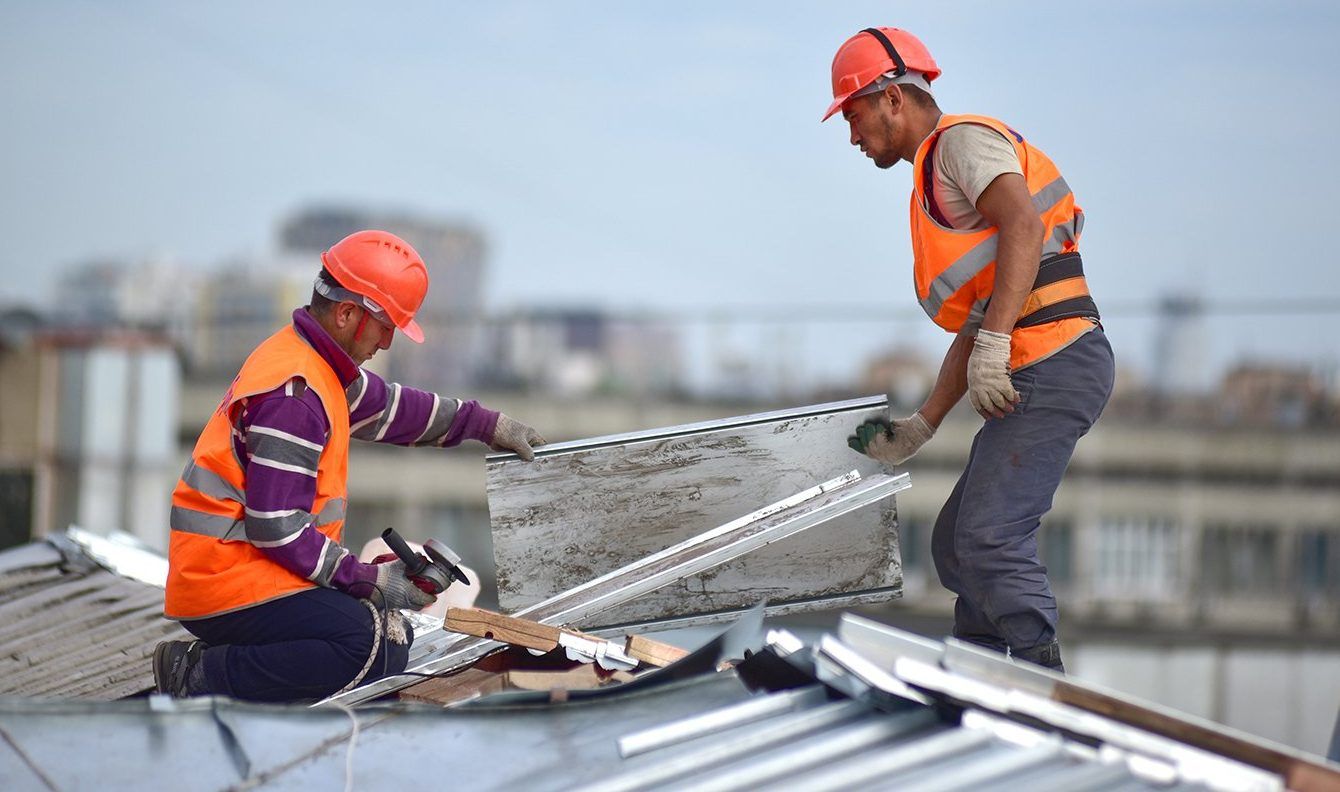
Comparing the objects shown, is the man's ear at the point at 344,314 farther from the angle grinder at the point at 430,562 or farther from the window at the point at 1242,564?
the window at the point at 1242,564

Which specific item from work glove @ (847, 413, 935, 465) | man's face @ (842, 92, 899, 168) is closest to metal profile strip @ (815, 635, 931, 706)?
work glove @ (847, 413, 935, 465)

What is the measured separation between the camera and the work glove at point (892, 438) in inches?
188

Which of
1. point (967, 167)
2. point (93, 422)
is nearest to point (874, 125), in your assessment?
point (967, 167)

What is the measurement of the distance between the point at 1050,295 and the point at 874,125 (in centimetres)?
72

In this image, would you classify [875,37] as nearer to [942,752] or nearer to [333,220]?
[942,752]

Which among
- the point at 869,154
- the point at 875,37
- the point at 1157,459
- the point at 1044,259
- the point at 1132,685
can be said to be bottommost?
the point at 1132,685

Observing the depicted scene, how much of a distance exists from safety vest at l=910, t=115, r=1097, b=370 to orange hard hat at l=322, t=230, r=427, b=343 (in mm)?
1470

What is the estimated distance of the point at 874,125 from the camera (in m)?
4.56

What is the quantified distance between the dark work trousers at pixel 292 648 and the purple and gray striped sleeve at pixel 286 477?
0.33ft

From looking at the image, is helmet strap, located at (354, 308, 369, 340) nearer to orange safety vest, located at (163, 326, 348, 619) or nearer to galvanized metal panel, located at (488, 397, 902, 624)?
orange safety vest, located at (163, 326, 348, 619)

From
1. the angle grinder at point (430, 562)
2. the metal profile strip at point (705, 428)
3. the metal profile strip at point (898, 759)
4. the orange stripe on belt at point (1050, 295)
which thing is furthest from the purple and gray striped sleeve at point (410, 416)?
the metal profile strip at point (898, 759)

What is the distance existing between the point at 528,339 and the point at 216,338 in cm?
495

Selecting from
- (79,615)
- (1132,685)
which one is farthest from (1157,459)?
(79,615)

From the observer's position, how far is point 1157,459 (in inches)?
1086
